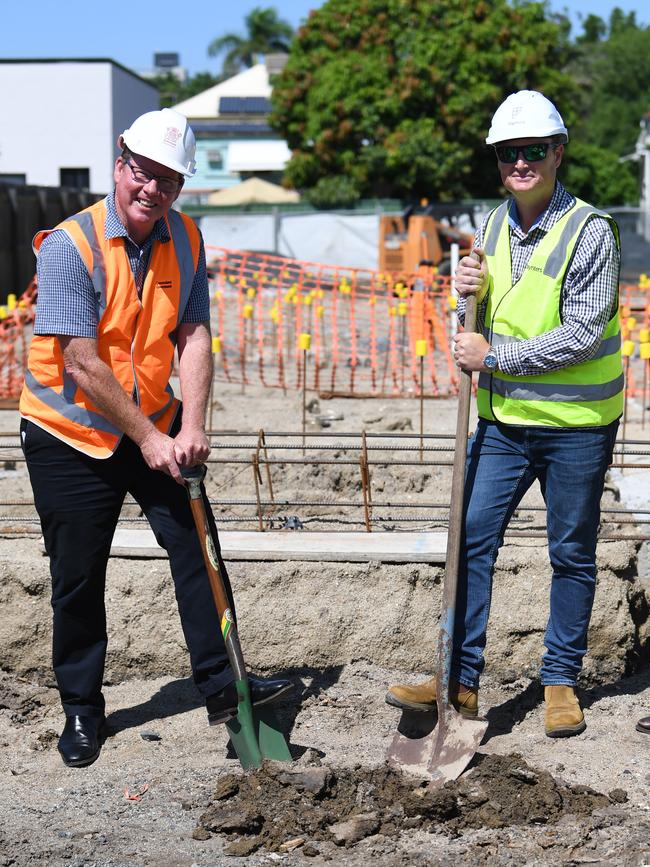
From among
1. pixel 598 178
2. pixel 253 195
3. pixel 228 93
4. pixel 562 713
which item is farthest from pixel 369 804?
pixel 228 93

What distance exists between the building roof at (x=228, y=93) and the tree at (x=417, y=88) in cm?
4018

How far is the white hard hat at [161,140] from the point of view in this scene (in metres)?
3.80

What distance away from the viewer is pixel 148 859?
3.47m

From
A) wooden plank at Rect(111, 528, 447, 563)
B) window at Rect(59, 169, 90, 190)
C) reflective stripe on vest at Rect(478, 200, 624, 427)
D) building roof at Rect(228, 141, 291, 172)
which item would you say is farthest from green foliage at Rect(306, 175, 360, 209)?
reflective stripe on vest at Rect(478, 200, 624, 427)

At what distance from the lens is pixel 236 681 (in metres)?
4.07

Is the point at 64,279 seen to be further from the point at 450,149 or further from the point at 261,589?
the point at 450,149

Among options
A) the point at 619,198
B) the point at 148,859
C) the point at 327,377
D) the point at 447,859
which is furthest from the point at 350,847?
the point at 619,198

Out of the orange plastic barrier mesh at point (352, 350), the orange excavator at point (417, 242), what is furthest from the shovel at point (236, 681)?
the orange excavator at point (417, 242)

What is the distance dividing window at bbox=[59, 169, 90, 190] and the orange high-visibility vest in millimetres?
37281

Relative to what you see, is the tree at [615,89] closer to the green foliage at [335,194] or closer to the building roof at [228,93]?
the building roof at [228,93]

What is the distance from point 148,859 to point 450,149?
33450 millimetres

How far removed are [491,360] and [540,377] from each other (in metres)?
0.18

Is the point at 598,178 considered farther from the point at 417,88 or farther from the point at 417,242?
the point at 417,242

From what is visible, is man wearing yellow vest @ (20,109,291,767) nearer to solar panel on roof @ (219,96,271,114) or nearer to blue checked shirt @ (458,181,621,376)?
blue checked shirt @ (458,181,621,376)
